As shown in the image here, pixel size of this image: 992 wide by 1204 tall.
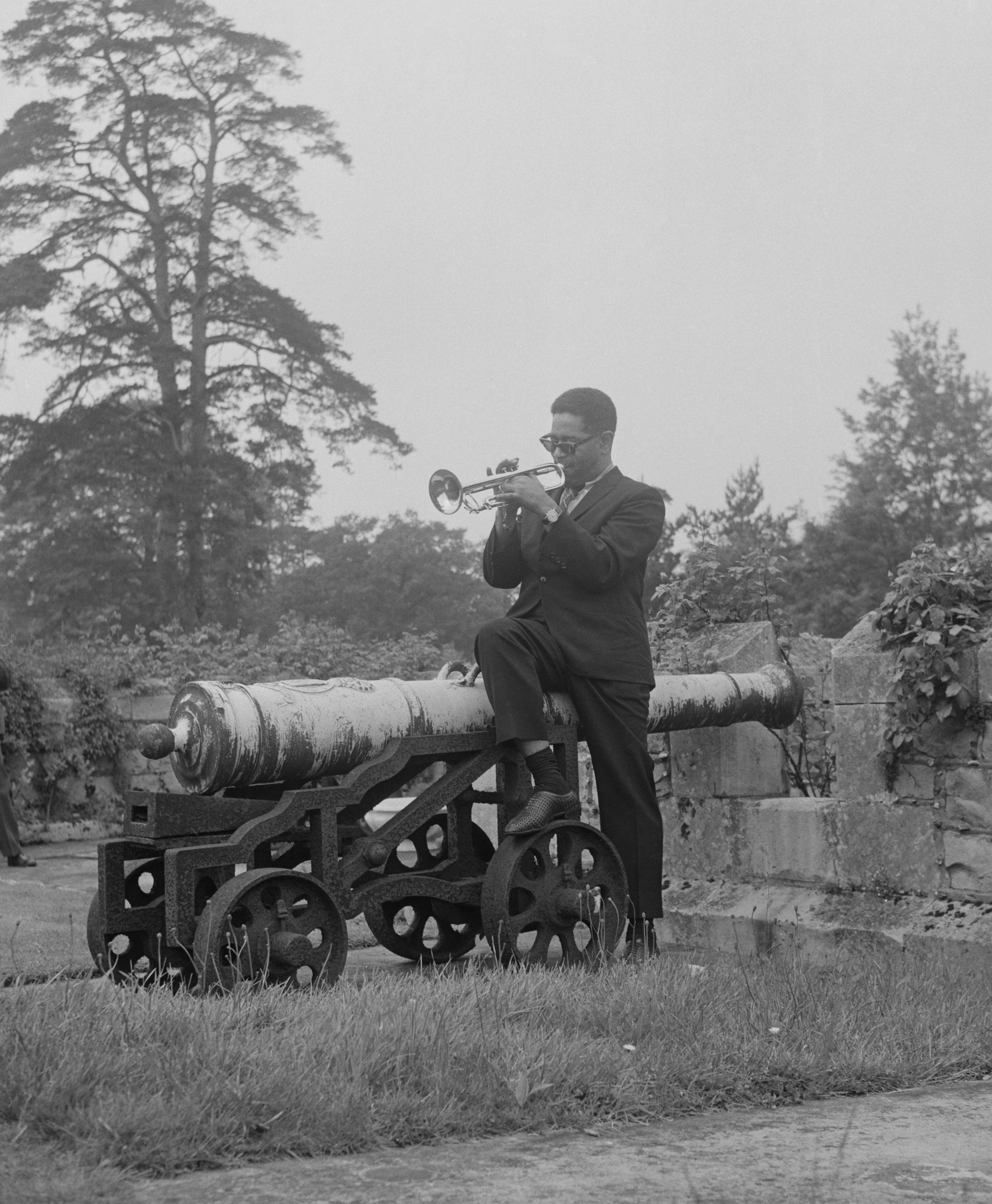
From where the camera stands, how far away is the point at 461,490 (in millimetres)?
4996

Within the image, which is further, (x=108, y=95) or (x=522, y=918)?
(x=108, y=95)

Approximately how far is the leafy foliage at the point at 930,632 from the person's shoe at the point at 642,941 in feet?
3.97

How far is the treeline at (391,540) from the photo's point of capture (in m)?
30.1

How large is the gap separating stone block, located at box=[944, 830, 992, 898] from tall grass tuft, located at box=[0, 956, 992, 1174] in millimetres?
1444

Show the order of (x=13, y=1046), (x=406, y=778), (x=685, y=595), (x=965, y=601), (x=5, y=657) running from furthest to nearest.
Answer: (x=5, y=657) → (x=685, y=595) → (x=965, y=601) → (x=406, y=778) → (x=13, y=1046)

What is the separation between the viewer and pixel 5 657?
12.3 meters

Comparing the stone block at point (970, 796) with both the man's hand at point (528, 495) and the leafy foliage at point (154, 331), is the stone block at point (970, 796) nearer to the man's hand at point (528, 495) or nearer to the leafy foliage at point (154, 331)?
the man's hand at point (528, 495)

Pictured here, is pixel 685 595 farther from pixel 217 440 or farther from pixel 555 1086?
pixel 217 440

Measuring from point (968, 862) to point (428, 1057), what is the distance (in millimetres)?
3154

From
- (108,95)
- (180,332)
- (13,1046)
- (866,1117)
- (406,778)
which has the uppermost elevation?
(108,95)

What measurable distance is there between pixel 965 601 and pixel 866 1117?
3.12 metres

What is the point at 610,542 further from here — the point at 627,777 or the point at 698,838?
the point at 698,838

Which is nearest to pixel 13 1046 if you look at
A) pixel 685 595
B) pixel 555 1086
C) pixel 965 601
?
pixel 555 1086

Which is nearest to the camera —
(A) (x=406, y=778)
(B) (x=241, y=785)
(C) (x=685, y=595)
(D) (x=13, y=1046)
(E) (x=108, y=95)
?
(D) (x=13, y=1046)
